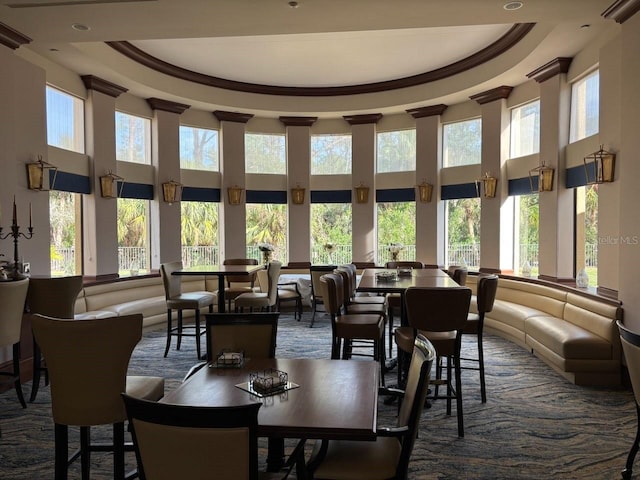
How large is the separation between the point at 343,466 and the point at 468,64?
727 cm

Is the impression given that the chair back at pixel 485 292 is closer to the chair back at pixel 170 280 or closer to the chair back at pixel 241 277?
the chair back at pixel 170 280

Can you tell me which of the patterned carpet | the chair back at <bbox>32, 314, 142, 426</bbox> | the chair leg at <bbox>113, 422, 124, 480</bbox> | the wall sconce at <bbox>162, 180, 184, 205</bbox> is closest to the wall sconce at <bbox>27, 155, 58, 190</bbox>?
the patterned carpet

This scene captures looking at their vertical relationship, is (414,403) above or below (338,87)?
below

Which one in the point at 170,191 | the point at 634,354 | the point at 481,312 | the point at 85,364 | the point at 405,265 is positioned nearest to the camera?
the point at 85,364

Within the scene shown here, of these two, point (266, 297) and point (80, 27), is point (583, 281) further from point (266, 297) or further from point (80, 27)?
point (80, 27)

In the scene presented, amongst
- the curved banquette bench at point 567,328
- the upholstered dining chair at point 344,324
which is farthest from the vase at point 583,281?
the upholstered dining chair at point 344,324

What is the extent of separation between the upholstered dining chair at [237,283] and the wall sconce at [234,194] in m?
1.65

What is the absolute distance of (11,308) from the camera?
151 inches

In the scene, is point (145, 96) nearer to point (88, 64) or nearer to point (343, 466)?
point (88, 64)

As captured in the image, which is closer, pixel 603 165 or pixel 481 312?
pixel 481 312

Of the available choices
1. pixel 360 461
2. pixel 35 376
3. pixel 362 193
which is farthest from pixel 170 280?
pixel 362 193

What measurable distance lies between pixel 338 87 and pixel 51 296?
6.73 m

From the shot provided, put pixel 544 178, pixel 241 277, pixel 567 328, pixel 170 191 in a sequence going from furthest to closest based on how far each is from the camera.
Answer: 1. pixel 170 191
2. pixel 241 277
3. pixel 544 178
4. pixel 567 328

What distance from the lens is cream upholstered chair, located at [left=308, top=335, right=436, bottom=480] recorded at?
6.15 feet
